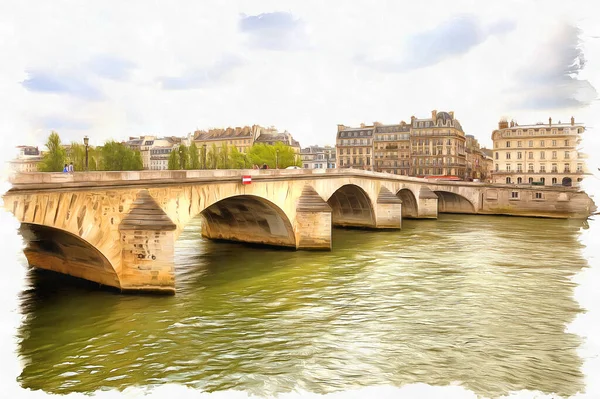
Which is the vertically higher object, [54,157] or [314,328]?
[54,157]

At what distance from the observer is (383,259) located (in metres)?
23.9

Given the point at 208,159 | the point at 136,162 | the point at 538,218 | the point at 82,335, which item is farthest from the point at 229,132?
the point at 82,335

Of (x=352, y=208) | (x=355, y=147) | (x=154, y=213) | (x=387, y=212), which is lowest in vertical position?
(x=387, y=212)

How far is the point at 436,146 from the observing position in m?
82.4

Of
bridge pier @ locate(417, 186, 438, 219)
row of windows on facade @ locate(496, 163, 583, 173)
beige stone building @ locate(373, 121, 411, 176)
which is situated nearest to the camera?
bridge pier @ locate(417, 186, 438, 219)

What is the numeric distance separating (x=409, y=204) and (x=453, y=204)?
9846 millimetres

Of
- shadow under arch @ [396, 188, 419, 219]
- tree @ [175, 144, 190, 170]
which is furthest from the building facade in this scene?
shadow under arch @ [396, 188, 419, 219]

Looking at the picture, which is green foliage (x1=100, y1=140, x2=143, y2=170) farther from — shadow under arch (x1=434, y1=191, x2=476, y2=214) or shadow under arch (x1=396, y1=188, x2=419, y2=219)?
shadow under arch (x1=434, y1=191, x2=476, y2=214)

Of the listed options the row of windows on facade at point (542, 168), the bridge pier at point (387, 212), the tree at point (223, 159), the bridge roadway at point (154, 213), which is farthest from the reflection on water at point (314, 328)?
the tree at point (223, 159)

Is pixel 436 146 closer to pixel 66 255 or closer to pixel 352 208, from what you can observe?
pixel 352 208

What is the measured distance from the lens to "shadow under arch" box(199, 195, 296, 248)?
2533 cm

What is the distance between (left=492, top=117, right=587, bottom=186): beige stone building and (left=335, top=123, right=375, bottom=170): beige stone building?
23635 mm

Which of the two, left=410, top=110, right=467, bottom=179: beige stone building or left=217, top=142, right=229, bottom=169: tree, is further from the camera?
left=410, top=110, right=467, bottom=179: beige stone building

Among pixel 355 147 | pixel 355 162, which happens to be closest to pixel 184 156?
pixel 355 162
